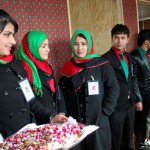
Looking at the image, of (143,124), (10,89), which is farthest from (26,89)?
(143,124)

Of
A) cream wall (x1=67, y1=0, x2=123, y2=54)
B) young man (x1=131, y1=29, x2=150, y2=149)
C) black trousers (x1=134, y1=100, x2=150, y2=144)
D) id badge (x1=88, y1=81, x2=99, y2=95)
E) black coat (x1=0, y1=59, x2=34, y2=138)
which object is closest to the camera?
black coat (x1=0, y1=59, x2=34, y2=138)

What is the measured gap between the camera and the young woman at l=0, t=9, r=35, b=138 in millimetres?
1540

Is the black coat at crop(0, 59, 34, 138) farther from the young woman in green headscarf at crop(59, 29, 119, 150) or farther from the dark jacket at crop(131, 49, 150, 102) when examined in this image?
the dark jacket at crop(131, 49, 150, 102)

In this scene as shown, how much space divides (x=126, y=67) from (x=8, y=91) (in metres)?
1.45

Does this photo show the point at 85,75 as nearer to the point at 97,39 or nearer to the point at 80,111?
the point at 80,111

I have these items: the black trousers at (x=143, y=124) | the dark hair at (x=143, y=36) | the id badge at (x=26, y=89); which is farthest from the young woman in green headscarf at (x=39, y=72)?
the dark hair at (x=143, y=36)

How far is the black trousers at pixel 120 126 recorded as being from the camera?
2.54 metres

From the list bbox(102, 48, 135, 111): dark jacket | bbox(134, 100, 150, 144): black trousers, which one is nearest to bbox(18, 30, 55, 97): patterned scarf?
bbox(102, 48, 135, 111): dark jacket

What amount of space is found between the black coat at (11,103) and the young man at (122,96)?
1160 mm

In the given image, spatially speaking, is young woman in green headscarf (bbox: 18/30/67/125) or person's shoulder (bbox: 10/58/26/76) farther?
young woman in green headscarf (bbox: 18/30/67/125)

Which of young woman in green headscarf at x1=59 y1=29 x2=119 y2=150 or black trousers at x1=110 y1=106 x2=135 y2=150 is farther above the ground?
young woman in green headscarf at x1=59 y1=29 x2=119 y2=150

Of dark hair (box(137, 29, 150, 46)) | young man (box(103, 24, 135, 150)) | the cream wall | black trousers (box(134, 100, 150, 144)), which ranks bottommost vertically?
black trousers (box(134, 100, 150, 144))

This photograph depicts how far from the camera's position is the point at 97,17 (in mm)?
3027

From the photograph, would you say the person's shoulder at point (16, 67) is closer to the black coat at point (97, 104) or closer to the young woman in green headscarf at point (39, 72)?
the young woman in green headscarf at point (39, 72)
